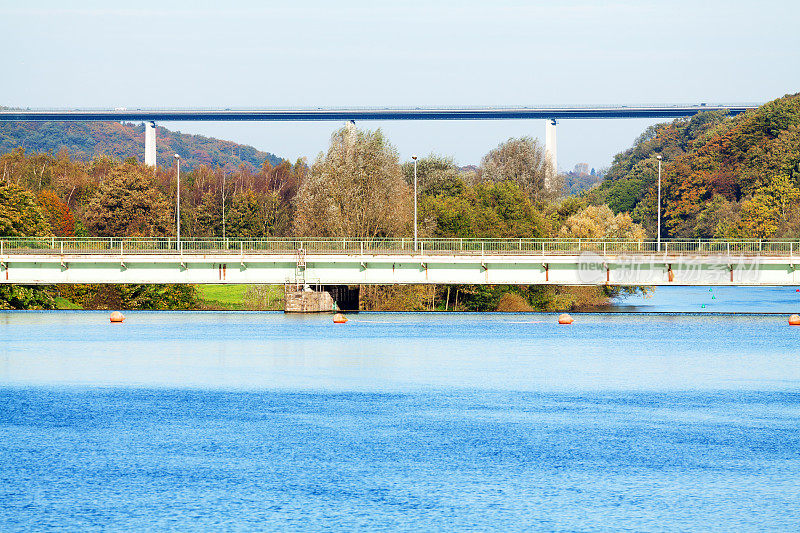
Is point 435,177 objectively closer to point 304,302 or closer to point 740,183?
point 304,302

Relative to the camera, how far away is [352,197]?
3937 inches

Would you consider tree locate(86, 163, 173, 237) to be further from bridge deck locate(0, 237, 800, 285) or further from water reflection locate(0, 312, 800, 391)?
bridge deck locate(0, 237, 800, 285)

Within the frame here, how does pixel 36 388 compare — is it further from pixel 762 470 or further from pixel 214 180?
pixel 214 180

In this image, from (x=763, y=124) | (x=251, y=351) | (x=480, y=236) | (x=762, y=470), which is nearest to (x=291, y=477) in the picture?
(x=762, y=470)

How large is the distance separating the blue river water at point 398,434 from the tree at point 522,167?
2773 inches

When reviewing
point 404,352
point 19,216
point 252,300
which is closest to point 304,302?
point 252,300

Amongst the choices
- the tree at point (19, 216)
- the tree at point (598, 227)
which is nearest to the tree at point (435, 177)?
the tree at point (598, 227)

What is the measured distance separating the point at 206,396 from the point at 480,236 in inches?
2450

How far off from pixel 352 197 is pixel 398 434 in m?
60.9

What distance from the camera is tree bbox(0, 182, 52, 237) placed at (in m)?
97.2

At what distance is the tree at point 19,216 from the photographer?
97188 mm

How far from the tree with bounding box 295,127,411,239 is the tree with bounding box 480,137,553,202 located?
43.6m

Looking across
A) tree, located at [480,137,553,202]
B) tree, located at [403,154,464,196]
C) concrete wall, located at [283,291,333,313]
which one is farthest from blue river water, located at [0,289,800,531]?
tree, located at [480,137,553,202]

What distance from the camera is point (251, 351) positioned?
68.5 metres
